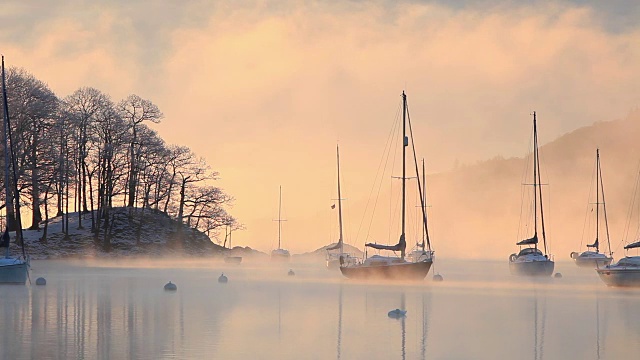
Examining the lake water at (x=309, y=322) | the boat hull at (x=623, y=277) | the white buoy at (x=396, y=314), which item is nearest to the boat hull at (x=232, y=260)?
the lake water at (x=309, y=322)

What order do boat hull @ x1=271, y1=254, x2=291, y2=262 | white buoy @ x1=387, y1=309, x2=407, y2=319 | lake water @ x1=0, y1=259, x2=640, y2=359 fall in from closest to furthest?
lake water @ x1=0, y1=259, x2=640, y2=359 < white buoy @ x1=387, y1=309, x2=407, y2=319 < boat hull @ x1=271, y1=254, x2=291, y2=262

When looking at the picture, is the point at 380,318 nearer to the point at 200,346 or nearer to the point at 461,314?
the point at 461,314

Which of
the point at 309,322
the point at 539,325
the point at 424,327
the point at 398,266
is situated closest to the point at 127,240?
the point at 398,266

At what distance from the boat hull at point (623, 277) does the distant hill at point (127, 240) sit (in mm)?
52421

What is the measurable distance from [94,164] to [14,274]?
47370 mm

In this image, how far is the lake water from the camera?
3052 cm

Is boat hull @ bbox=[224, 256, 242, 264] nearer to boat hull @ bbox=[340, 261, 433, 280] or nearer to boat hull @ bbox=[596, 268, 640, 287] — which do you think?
boat hull @ bbox=[340, 261, 433, 280]

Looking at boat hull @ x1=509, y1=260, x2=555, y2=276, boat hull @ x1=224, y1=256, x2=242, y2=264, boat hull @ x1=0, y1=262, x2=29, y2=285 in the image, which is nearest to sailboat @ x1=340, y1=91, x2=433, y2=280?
boat hull @ x1=509, y1=260, x2=555, y2=276

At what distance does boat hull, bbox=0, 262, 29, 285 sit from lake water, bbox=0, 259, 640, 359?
→ 100 inches

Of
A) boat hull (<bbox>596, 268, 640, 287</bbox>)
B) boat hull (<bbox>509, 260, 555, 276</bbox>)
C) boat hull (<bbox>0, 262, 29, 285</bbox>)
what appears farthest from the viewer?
boat hull (<bbox>509, 260, 555, 276</bbox>)

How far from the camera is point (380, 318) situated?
42.2 m

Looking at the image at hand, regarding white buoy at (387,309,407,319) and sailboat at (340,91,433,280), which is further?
sailboat at (340,91,433,280)

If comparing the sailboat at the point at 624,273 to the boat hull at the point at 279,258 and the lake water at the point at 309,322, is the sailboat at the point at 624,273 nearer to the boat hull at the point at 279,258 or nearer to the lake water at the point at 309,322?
the lake water at the point at 309,322

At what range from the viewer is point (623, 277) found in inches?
2694
